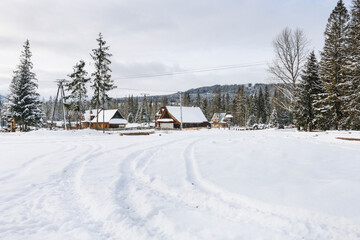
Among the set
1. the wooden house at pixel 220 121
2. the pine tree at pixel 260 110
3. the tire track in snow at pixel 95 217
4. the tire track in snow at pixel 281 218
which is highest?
the pine tree at pixel 260 110

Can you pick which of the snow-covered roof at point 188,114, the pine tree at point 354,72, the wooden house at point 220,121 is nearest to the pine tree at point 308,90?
the pine tree at point 354,72

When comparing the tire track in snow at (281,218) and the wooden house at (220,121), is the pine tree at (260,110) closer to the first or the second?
the wooden house at (220,121)

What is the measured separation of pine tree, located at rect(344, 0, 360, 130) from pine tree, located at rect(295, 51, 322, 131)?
18.8ft

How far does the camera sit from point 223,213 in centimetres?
501

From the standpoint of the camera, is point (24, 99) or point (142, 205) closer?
point (142, 205)

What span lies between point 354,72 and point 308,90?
25.7 feet

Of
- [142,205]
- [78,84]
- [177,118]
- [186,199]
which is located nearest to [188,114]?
[177,118]

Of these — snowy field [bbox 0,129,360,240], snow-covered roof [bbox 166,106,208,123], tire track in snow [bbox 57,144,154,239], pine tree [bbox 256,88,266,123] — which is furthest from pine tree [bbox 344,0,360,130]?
pine tree [bbox 256,88,266,123]

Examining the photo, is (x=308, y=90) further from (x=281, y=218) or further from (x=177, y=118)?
(x=177, y=118)

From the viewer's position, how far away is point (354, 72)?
20.7m

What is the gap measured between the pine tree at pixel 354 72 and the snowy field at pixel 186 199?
15770mm

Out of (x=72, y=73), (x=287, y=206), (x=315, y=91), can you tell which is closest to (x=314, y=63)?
(x=315, y=91)

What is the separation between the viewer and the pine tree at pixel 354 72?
20.4m

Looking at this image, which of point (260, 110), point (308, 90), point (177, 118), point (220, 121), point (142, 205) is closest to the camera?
point (142, 205)
